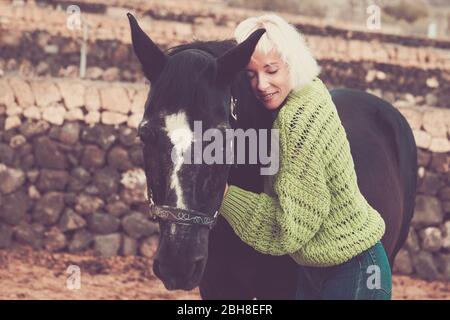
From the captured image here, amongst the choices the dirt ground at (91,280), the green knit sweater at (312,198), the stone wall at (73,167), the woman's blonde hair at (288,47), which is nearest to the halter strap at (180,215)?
the green knit sweater at (312,198)

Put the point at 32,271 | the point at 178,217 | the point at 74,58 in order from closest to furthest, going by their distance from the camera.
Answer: the point at 178,217 < the point at 32,271 < the point at 74,58

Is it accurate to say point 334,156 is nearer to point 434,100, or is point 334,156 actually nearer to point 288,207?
point 288,207

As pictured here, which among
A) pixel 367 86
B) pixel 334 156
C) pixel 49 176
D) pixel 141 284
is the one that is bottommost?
pixel 141 284

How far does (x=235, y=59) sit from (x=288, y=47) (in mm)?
250

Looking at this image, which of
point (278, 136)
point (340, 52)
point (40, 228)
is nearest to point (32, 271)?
point (40, 228)

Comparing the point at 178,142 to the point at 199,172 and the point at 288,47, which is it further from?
the point at 288,47

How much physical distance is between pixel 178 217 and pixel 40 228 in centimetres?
526

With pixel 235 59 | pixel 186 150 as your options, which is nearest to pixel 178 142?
pixel 186 150

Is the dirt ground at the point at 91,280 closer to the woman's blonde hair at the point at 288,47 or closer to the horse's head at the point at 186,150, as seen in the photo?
the horse's head at the point at 186,150

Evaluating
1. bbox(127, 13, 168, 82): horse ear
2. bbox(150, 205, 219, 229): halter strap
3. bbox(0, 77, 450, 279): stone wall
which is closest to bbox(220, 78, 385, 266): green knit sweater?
bbox(150, 205, 219, 229): halter strap

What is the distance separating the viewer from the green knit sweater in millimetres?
2637

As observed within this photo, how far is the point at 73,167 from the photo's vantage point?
7520 mm

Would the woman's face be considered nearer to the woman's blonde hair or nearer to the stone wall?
the woman's blonde hair

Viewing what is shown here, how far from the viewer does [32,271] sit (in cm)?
675
